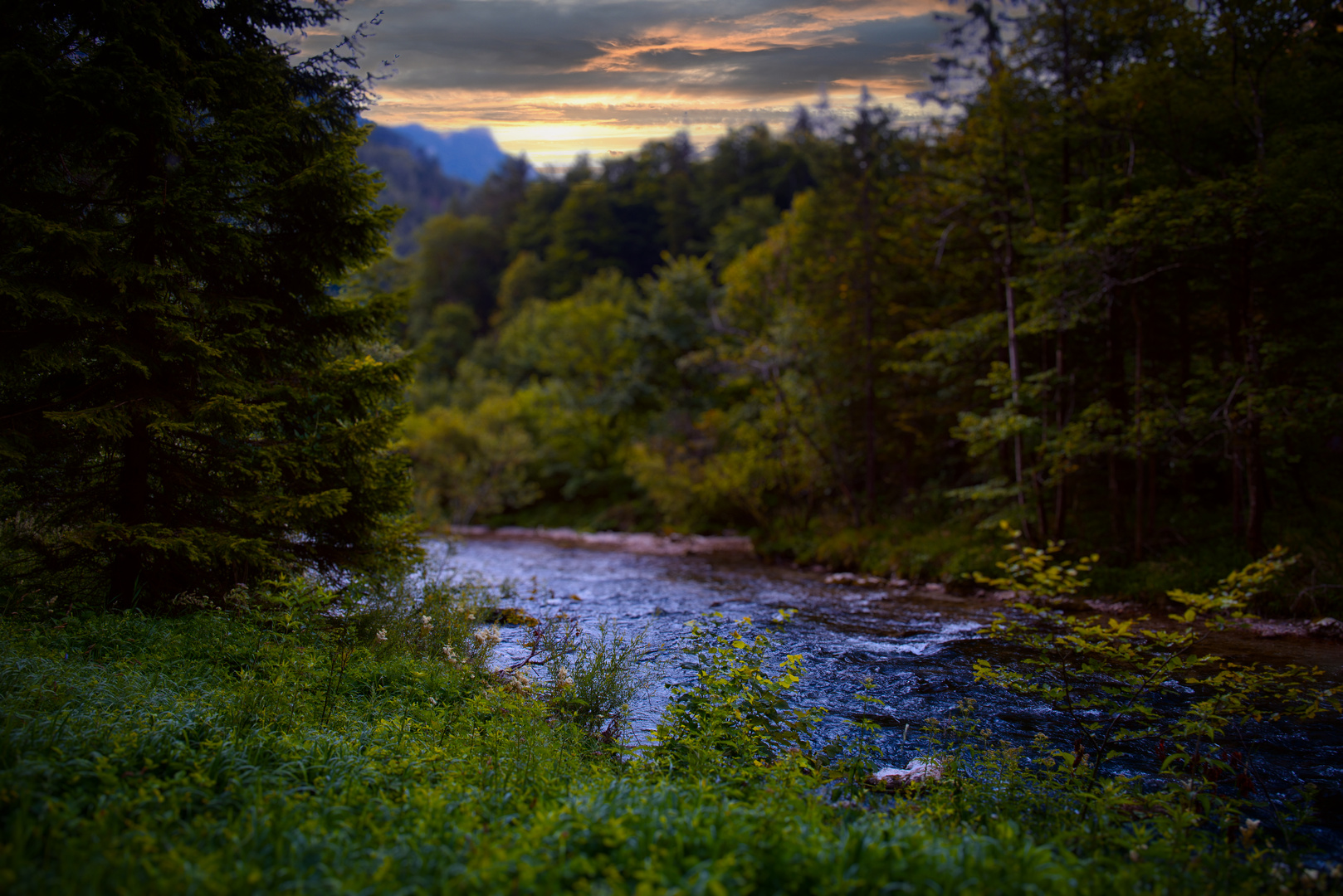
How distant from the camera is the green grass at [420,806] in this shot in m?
2.89

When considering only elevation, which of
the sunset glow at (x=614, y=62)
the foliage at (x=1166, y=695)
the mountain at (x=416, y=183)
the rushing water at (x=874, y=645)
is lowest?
the rushing water at (x=874, y=645)

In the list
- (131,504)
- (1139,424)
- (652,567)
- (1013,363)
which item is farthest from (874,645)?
(652,567)

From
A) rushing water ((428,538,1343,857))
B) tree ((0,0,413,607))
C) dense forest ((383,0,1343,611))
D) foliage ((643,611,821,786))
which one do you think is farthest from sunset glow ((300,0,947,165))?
foliage ((643,611,821,786))

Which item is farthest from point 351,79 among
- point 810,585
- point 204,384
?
point 810,585

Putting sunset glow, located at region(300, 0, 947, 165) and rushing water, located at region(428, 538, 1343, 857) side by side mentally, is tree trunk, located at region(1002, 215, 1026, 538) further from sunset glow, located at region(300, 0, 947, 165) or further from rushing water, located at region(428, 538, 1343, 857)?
sunset glow, located at region(300, 0, 947, 165)

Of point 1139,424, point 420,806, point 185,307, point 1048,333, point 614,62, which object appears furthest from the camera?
point 1048,333

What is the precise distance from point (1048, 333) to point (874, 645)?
9724 millimetres

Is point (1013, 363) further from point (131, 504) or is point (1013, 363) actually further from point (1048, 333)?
point (131, 504)

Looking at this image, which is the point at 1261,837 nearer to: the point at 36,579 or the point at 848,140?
the point at 36,579

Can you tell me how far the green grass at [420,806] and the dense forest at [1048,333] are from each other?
4713 mm

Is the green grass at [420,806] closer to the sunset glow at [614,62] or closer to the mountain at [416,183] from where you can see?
the sunset glow at [614,62]

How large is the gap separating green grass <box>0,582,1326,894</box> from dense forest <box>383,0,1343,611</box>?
4.71 metres

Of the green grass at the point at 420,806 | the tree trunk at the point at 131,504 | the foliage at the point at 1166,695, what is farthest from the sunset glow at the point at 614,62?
the foliage at the point at 1166,695

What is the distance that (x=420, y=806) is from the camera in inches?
145
